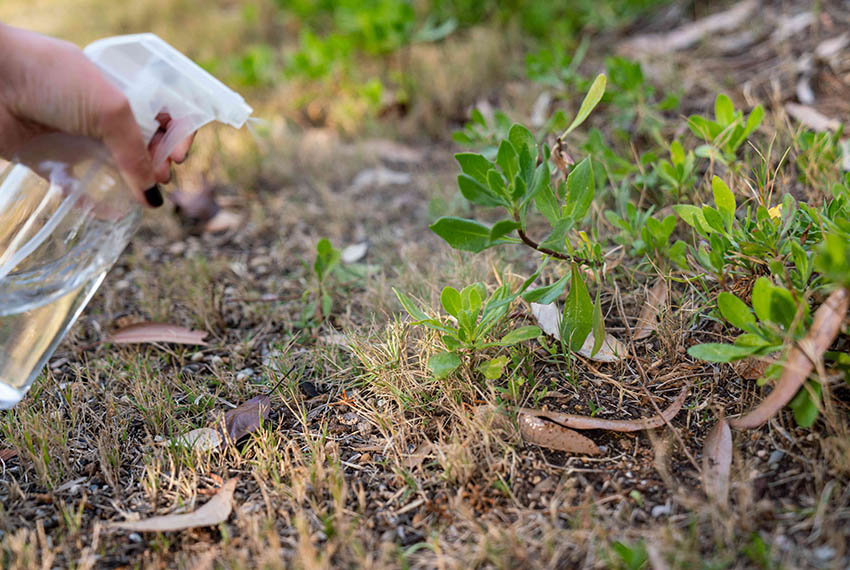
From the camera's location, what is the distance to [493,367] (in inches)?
65.6

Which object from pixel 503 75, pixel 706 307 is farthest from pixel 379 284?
pixel 503 75

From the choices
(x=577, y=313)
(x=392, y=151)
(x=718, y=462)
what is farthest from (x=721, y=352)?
(x=392, y=151)

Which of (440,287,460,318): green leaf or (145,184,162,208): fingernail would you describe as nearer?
(440,287,460,318): green leaf

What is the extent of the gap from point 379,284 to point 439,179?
0.97 metres

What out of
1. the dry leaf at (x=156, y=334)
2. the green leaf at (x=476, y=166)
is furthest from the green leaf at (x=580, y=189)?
the dry leaf at (x=156, y=334)

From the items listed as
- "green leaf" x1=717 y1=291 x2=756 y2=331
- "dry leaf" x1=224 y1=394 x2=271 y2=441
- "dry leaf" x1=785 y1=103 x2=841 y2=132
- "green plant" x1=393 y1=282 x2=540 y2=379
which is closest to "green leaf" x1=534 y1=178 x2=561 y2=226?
"green plant" x1=393 y1=282 x2=540 y2=379

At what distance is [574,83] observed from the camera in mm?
2961

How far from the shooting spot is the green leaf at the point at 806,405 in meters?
1.41

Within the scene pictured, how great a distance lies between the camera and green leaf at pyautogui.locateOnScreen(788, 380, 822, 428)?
1.41 m

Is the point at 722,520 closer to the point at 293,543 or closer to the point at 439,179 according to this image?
the point at 293,543

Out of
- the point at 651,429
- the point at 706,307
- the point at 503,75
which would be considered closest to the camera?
the point at 651,429

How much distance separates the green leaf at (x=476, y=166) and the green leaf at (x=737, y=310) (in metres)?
0.56

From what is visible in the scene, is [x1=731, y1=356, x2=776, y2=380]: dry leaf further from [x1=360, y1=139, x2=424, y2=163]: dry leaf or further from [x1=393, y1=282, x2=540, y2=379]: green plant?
[x1=360, y1=139, x2=424, y2=163]: dry leaf

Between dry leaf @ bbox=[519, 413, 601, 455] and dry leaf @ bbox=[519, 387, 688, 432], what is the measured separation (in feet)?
0.05
